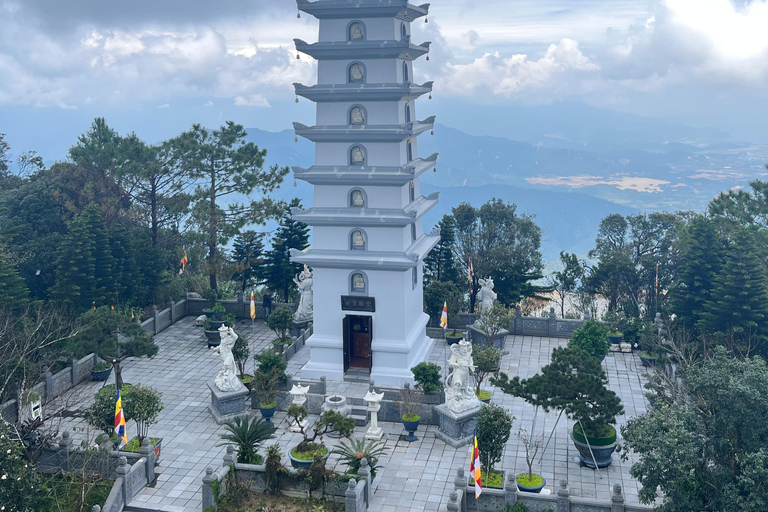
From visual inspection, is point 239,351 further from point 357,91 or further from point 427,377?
point 357,91

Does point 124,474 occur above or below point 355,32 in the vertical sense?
below

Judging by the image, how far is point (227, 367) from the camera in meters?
21.2

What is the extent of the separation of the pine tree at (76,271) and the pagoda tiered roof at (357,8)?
38.0 feet

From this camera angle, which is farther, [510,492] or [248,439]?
[248,439]

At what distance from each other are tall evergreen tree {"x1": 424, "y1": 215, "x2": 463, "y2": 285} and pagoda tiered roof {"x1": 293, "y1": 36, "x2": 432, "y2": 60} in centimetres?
1070

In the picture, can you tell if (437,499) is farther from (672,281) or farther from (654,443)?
(672,281)

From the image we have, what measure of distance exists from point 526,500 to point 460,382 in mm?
4520

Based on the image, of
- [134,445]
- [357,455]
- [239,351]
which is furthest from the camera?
[239,351]

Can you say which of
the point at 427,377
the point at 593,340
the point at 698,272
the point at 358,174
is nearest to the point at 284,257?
the point at 358,174

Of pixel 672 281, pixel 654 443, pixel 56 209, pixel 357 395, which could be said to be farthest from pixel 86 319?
pixel 672 281

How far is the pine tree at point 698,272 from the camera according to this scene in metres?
25.0

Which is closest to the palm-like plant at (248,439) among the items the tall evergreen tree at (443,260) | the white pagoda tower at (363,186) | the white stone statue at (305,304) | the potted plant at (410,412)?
the potted plant at (410,412)

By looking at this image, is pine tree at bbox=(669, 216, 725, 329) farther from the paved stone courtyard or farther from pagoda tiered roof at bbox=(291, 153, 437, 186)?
pagoda tiered roof at bbox=(291, 153, 437, 186)

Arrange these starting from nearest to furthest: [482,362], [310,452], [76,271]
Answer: [310,452], [482,362], [76,271]
